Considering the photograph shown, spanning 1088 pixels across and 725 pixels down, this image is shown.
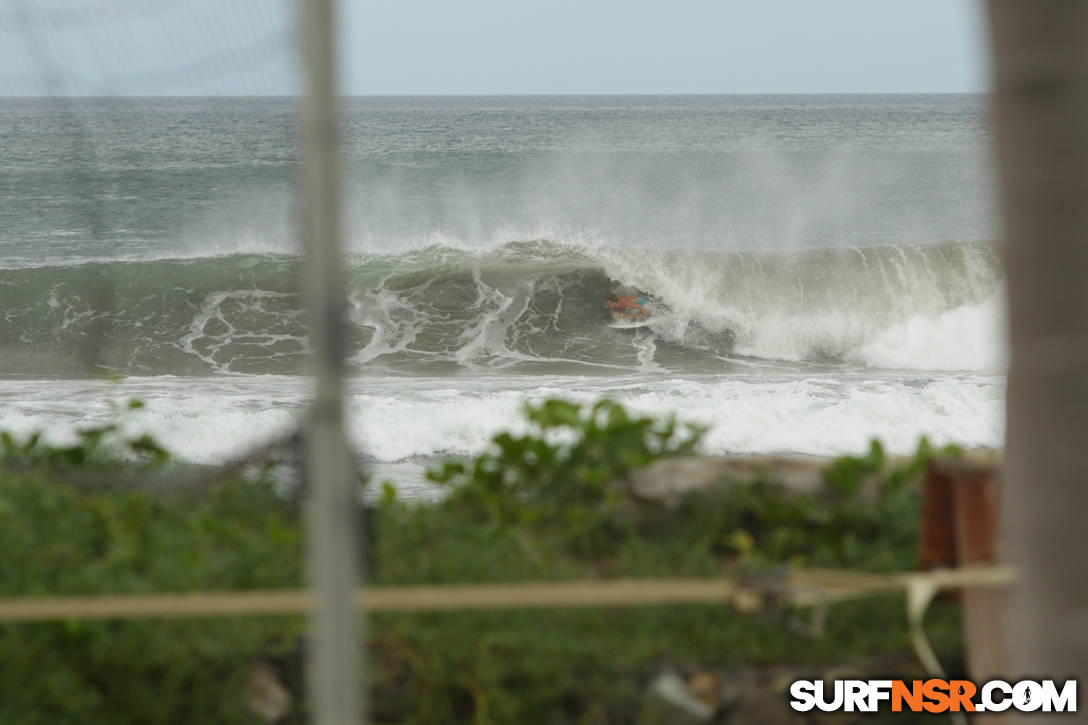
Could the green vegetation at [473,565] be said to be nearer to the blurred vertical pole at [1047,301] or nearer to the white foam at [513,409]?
the blurred vertical pole at [1047,301]

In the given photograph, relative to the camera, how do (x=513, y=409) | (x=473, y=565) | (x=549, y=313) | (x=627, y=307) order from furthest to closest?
(x=627, y=307) < (x=549, y=313) < (x=513, y=409) < (x=473, y=565)

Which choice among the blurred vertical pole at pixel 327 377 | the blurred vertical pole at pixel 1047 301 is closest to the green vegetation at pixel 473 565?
the blurred vertical pole at pixel 1047 301

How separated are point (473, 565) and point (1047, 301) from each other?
4.56 ft

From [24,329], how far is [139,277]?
1625mm

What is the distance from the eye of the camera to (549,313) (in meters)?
11.5

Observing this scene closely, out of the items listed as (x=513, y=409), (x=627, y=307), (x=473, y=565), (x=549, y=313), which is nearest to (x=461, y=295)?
(x=549, y=313)

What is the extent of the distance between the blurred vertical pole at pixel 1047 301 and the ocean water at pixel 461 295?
45 centimetres

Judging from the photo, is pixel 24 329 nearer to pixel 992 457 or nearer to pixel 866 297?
pixel 866 297

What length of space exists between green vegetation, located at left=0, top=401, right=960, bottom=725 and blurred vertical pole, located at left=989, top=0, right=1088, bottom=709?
2.43 ft

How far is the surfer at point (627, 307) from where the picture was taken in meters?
11.4

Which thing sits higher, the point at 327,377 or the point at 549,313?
the point at 549,313

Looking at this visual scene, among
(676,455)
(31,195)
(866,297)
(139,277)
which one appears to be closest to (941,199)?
(866,297)

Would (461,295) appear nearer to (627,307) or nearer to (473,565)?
(627,307)

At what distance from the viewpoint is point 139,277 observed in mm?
9906
